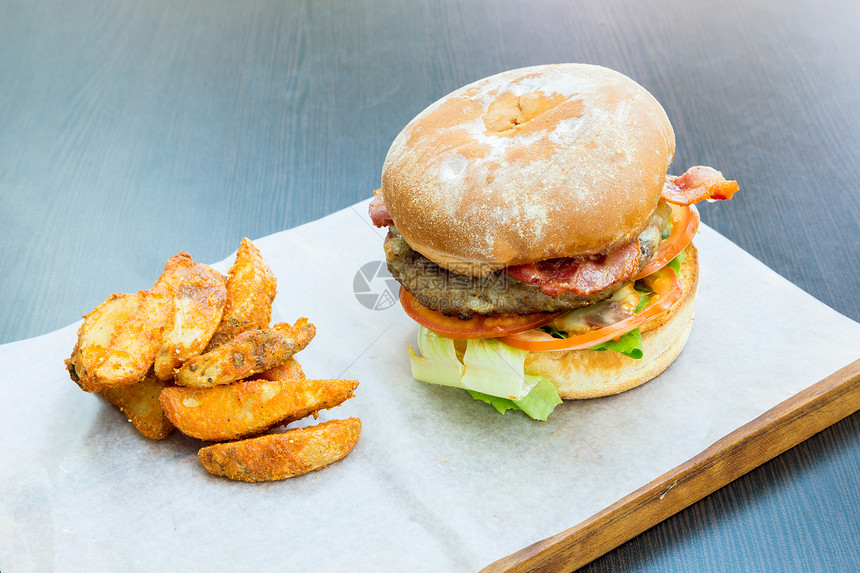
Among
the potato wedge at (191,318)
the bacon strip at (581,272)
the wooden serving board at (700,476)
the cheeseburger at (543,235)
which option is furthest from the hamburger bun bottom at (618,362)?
the potato wedge at (191,318)

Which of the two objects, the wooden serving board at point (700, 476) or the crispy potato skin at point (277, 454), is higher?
the crispy potato skin at point (277, 454)

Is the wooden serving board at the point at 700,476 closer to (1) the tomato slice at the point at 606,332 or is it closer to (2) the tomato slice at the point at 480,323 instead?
(1) the tomato slice at the point at 606,332

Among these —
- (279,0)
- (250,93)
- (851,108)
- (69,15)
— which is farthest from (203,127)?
(851,108)

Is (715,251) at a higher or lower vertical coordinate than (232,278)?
lower

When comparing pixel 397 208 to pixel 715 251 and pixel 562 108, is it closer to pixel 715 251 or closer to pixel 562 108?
pixel 562 108

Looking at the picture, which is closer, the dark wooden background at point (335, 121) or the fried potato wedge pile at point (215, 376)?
the fried potato wedge pile at point (215, 376)

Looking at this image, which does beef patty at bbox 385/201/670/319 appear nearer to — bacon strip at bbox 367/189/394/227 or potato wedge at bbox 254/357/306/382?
bacon strip at bbox 367/189/394/227

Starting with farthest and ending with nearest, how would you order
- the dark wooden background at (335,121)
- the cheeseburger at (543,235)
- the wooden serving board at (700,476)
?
the dark wooden background at (335,121)
the cheeseburger at (543,235)
the wooden serving board at (700,476)
